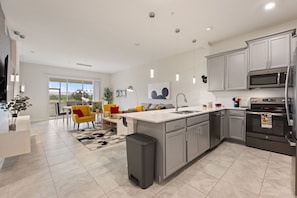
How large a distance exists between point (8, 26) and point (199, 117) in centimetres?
496

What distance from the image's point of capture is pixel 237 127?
341cm

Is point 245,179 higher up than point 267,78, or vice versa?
point 267,78

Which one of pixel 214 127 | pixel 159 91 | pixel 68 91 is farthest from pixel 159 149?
pixel 68 91

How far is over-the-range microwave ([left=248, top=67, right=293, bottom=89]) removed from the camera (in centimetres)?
292

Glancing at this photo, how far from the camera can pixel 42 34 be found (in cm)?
372

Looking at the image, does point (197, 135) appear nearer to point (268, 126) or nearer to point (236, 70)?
point (268, 126)

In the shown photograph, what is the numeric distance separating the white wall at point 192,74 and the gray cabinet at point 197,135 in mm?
1830

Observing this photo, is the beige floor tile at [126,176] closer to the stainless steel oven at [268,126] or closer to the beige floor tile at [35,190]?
the beige floor tile at [35,190]

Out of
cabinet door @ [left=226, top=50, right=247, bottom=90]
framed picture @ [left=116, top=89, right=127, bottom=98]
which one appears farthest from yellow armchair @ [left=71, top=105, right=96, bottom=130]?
cabinet door @ [left=226, top=50, right=247, bottom=90]

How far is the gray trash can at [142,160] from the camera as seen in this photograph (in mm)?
1783

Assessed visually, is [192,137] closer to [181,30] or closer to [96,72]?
[181,30]

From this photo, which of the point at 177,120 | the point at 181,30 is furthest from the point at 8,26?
the point at 177,120

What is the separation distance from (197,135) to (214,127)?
795mm

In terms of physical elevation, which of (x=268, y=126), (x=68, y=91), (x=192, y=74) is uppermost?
(x=192, y=74)
